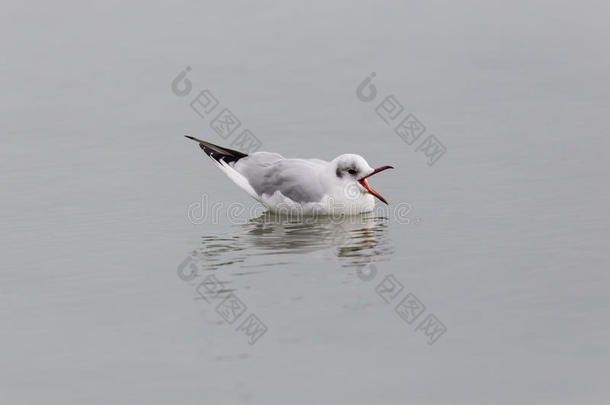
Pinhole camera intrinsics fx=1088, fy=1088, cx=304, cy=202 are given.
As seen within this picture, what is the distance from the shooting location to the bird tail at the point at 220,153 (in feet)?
52.5

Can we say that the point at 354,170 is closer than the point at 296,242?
No

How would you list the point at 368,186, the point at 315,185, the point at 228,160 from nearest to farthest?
the point at 315,185
the point at 368,186
the point at 228,160

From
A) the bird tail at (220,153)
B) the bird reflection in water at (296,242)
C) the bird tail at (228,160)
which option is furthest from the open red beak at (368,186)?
the bird tail at (220,153)

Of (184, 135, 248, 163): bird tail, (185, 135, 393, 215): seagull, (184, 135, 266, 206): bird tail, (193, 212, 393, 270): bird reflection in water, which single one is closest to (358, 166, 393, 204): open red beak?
(185, 135, 393, 215): seagull

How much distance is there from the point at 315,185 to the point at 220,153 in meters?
1.96

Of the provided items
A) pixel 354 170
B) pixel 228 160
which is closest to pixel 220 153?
→ pixel 228 160

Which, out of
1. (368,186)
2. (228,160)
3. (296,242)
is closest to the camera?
(296,242)

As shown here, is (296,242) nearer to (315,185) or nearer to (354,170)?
(315,185)

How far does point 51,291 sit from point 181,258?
1.78 meters

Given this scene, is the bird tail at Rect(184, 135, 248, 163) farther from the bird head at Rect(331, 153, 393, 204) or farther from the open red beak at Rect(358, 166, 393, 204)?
the open red beak at Rect(358, 166, 393, 204)

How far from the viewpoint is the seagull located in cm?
1479

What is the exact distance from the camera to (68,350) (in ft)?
31.4

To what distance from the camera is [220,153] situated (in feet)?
52.9

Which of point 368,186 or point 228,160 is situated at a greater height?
point 228,160
